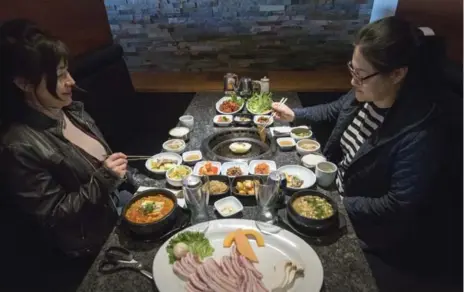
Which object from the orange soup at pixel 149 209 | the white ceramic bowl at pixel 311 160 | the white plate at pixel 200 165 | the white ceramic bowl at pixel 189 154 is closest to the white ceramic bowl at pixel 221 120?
the white ceramic bowl at pixel 189 154

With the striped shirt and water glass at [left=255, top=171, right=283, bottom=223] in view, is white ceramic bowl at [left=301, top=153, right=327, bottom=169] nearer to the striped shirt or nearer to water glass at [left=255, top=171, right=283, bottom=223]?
the striped shirt

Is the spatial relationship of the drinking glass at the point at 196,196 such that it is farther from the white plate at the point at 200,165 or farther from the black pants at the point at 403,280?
the black pants at the point at 403,280

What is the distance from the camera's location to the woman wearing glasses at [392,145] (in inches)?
64.4

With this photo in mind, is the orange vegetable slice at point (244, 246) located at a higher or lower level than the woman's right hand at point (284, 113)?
higher

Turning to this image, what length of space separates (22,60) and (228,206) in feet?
3.71

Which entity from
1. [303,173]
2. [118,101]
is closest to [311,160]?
[303,173]

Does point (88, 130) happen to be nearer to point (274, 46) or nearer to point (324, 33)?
point (274, 46)

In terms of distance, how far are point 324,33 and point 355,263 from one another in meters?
3.02

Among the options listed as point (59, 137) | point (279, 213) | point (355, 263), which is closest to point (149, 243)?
point (279, 213)

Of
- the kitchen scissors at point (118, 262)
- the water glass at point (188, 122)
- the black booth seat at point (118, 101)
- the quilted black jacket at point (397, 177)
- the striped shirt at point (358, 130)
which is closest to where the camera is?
the kitchen scissors at point (118, 262)

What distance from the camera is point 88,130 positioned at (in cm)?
207

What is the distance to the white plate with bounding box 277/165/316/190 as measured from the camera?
183 centimetres

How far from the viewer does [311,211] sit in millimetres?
1563

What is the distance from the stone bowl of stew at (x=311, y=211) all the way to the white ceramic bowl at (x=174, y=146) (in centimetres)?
88
